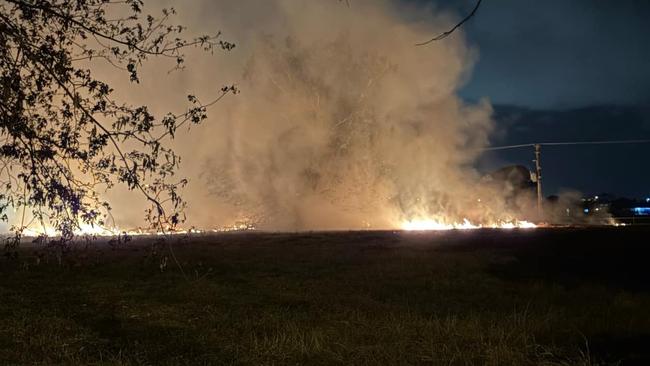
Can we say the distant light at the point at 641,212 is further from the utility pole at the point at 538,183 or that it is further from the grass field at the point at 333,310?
the grass field at the point at 333,310

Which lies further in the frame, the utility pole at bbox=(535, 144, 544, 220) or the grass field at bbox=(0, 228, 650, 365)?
the utility pole at bbox=(535, 144, 544, 220)

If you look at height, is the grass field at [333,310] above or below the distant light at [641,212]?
below

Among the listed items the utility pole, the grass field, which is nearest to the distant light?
the utility pole

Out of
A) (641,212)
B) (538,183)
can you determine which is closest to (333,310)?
(538,183)

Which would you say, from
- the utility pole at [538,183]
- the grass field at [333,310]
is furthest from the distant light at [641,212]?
the grass field at [333,310]

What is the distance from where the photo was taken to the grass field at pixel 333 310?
24.3 feet

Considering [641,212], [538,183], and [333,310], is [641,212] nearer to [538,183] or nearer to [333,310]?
[538,183]

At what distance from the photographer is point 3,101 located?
585cm

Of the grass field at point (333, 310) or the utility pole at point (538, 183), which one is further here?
the utility pole at point (538, 183)

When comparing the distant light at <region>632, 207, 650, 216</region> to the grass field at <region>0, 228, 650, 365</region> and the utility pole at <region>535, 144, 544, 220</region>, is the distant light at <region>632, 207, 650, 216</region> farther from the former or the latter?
the grass field at <region>0, 228, 650, 365</region>

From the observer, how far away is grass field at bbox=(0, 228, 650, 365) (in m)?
7.42

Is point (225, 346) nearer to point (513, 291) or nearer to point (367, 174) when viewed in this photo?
point (513, 291)

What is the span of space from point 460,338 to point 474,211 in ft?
131

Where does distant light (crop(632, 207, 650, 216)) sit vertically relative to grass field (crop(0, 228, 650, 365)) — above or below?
above
